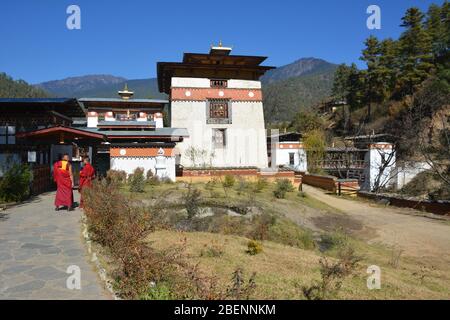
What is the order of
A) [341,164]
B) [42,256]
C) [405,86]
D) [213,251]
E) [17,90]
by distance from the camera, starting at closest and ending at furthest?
[42,256] < [213,251] < [341,164] < [405,86] < [17,90]

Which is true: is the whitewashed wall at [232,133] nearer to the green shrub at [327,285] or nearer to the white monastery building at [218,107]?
the white monastery building at [218,107]

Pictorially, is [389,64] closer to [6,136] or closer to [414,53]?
[414,53]

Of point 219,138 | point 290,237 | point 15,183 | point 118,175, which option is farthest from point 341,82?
point 15,183

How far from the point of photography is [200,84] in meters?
28.2

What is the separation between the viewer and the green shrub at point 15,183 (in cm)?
1302

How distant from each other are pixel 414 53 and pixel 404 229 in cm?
3703

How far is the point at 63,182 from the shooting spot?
37.4 ft

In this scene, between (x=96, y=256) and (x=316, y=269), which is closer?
(x=96, y=256)

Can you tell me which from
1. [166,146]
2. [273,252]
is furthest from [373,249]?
[166,146]

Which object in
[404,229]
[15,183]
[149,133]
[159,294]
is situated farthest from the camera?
[149,133]

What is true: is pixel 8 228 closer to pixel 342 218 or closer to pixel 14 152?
pixel 14 152

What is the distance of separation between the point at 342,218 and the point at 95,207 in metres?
11.9
